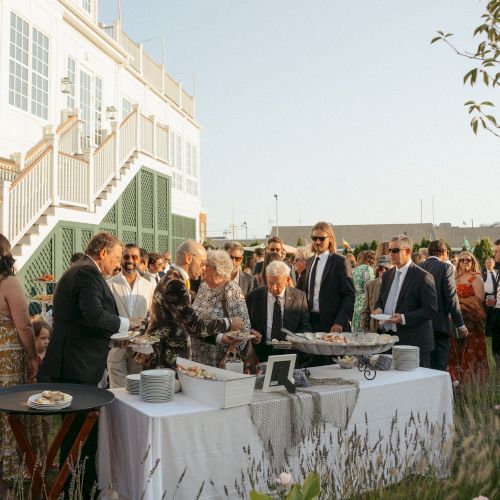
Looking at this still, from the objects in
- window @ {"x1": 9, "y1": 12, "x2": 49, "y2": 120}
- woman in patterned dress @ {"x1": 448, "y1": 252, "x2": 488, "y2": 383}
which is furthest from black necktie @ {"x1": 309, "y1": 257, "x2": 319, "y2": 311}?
window @ {"x1": 9, "y1": 12, "x2": 49, "y2": 120}

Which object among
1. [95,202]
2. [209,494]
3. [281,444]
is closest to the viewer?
[209,494]

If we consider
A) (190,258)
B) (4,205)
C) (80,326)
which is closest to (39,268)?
→ (4,205)

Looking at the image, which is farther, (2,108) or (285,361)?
(2,108)

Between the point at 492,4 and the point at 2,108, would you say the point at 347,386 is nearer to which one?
the point at 492,4

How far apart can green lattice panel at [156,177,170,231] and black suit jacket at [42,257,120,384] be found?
49.9ft

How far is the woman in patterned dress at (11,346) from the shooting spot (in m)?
4.77

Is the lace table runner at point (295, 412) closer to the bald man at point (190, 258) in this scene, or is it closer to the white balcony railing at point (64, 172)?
the bald man at point (190, 258)

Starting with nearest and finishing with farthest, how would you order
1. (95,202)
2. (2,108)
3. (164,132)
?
(2,108) → (95,202) → (164,132)

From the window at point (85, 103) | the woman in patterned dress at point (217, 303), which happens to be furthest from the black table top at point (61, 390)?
the window at point (85, 103)

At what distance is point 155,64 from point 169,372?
74.4 feet

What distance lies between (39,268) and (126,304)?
20.2 ft

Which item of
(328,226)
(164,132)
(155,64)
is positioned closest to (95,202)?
(164,132)

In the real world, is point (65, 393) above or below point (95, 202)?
below

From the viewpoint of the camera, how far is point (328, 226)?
21.9 ft
